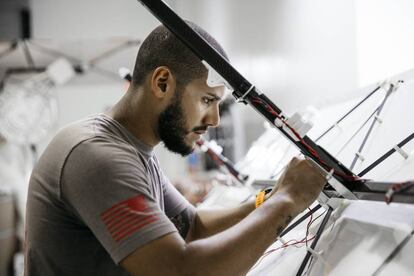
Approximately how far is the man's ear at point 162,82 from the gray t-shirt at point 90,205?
0.12 meters

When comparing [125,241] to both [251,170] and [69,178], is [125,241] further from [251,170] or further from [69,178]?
[251,170]

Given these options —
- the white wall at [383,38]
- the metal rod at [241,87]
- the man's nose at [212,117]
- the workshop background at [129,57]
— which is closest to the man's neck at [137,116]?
the man's nose at [212,117]

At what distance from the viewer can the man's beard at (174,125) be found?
39.1 inches

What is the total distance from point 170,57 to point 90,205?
392 mm

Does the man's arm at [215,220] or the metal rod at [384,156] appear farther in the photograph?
the man's arm at [215,220]

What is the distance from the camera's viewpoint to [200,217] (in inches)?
50.3

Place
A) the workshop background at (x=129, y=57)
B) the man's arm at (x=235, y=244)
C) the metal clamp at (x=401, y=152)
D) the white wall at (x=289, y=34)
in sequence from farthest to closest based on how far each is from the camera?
the workshop background at (x=129, y=57) → the white wall at (x=289, y=34) → the metal clamp at (x=401, y=152) → the man's arm at (x=235, y=244)

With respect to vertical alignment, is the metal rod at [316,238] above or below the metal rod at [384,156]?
below

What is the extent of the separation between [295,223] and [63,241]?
532 mm

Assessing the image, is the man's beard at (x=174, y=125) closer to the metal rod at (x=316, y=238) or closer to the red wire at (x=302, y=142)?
the red wire at (x=302, y=142)

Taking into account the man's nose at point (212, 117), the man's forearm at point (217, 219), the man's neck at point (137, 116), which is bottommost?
the man's forearm at point (217, 219)

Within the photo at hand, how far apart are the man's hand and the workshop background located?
3.43ft

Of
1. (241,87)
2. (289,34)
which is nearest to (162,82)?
(241,87)

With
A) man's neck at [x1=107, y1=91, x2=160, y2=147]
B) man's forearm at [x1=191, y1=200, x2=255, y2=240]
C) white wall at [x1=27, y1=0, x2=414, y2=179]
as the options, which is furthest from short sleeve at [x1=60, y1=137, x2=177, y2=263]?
white wall at [x1=27, y1=0, x2=414, y2=179]
